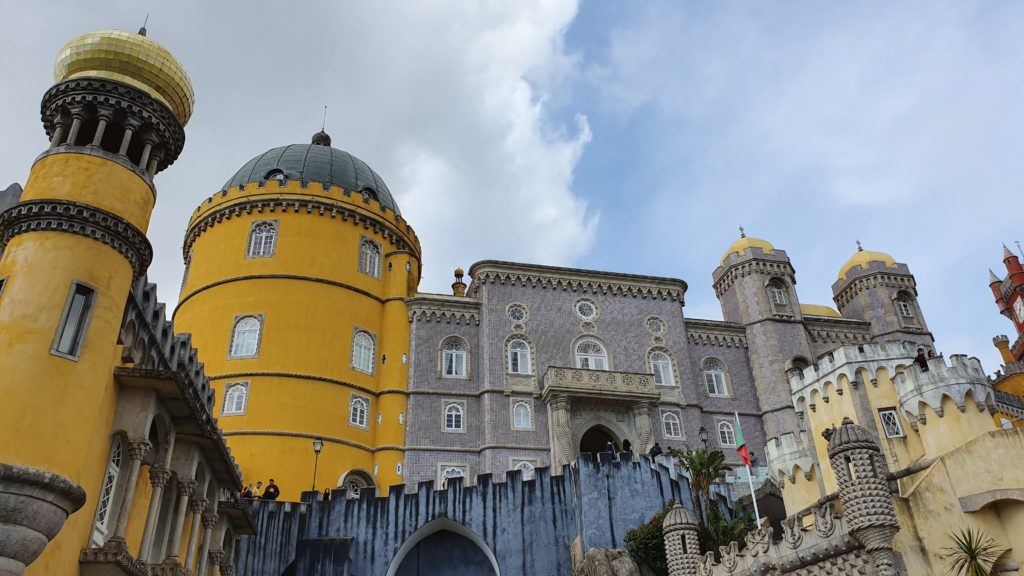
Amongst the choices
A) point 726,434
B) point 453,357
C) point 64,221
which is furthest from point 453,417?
point 64,221

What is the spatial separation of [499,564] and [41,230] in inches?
605

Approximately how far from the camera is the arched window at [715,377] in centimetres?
3575

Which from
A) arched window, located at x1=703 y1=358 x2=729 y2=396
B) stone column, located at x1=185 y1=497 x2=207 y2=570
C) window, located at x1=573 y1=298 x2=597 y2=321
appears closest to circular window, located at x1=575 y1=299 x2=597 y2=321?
window, located at x1=573 y1=298 x2=597 y2=321

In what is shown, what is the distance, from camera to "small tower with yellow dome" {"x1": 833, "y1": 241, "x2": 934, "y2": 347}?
3912 centimetres

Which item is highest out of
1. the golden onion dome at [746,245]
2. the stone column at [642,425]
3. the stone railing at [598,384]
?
the golden onion dome at [746,245]

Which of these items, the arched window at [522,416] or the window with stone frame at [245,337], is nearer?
the window with stone frame at [245,337]

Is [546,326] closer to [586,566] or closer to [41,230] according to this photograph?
[586,566]

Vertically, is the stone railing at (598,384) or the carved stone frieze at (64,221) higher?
the stone railing at (598,384)

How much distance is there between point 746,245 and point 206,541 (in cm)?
3005

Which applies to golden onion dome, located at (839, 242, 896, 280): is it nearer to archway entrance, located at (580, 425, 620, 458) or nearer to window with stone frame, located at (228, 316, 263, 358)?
archway entrance, located at (580, 425, 620, 458)

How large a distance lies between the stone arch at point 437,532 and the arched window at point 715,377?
16.1 m

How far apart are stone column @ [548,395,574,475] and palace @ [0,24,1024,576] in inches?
3.6

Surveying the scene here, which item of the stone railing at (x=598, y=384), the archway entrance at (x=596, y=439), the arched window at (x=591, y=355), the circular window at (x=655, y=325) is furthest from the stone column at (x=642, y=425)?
the circular window at (x=655, y=325)

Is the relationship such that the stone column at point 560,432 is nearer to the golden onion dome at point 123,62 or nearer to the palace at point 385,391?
the palace at point 385,391
